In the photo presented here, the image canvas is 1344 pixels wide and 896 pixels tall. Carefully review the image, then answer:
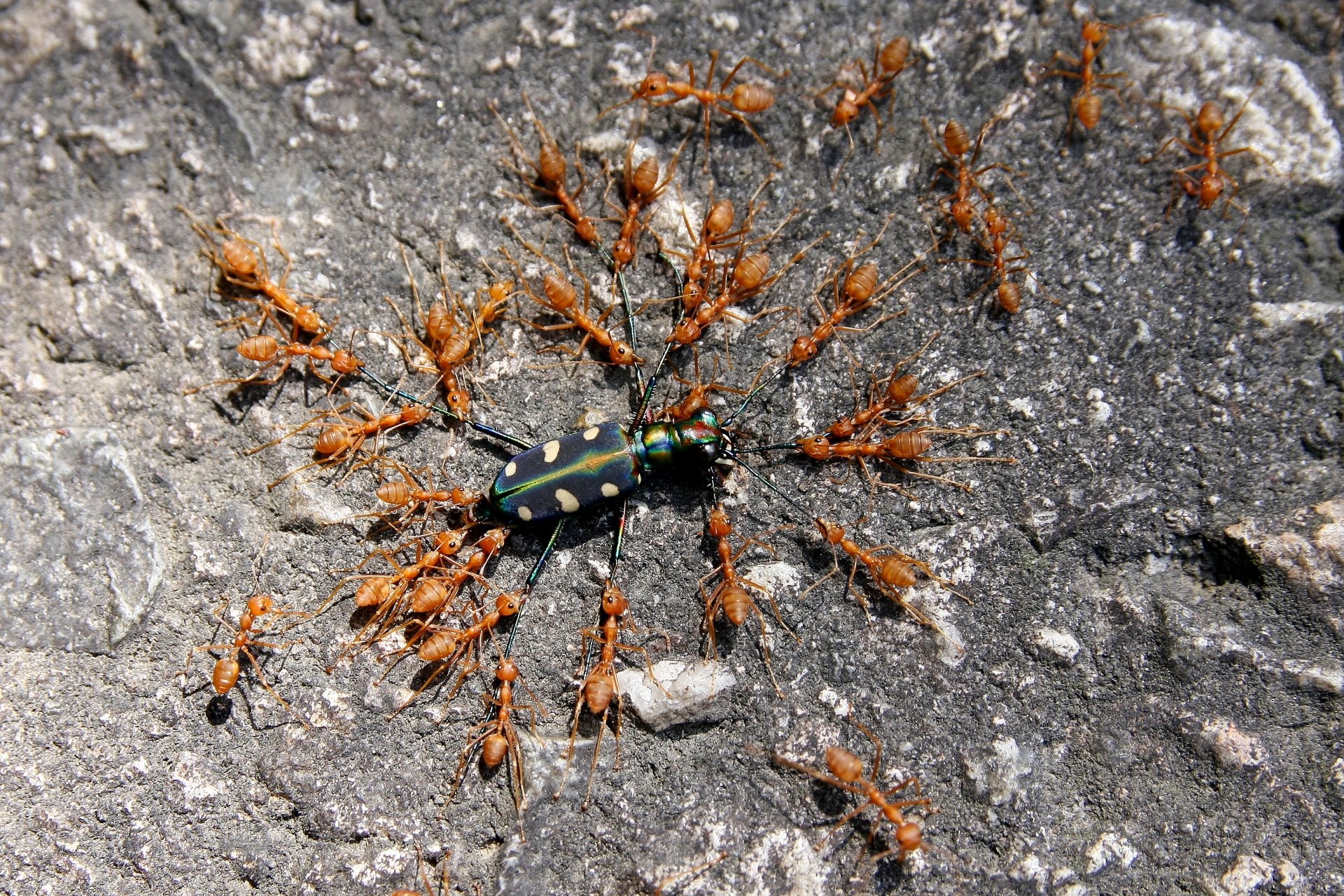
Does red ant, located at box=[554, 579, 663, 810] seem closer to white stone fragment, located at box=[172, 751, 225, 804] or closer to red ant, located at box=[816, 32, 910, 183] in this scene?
white stone fragment, located at box=[172, 751, 225, 804]

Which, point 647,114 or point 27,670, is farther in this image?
point 647,114

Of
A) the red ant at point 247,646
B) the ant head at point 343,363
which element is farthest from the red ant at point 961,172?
the red ant at point 247,646

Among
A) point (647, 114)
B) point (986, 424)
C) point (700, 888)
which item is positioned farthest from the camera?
point (647, 114)

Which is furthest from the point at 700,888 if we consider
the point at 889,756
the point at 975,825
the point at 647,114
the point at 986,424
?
the point at 647,114

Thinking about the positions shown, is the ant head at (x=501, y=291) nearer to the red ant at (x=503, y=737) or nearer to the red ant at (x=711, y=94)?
the red ant at (x=711, y=94)

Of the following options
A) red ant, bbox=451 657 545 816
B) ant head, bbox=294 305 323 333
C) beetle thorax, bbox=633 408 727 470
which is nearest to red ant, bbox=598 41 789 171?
beetle thorax, bbox=633 408 727 470

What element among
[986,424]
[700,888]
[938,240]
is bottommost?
[700,888]

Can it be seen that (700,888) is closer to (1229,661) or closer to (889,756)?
(889,756)
